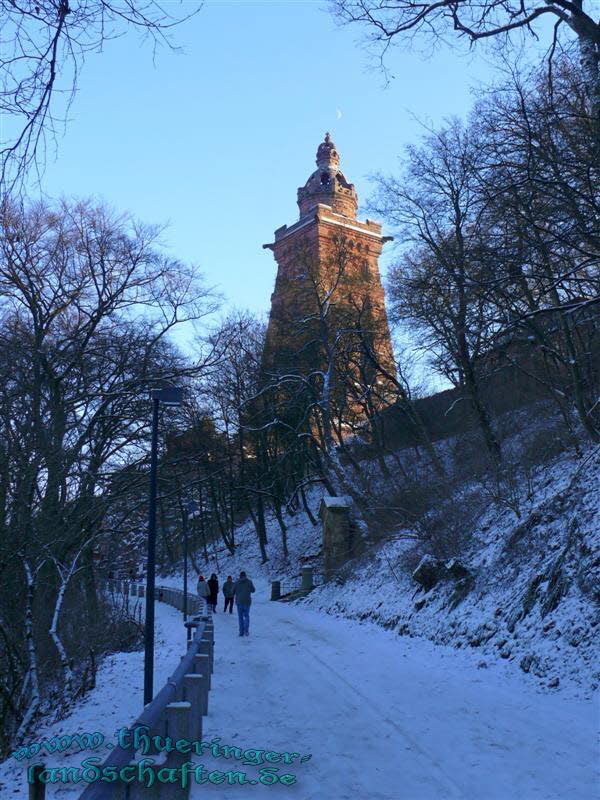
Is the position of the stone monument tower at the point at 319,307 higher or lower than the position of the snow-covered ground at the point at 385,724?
higher

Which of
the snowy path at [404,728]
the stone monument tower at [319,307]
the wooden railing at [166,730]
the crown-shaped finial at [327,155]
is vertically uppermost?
the crown-shaped finial at [327,155]

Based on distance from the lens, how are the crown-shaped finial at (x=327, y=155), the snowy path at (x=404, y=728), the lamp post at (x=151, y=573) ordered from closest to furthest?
the snowy path at (x=404, y=728) → the lamp post at (x=151, y=573) → the crown-shaped finial at (x=327, y=155)

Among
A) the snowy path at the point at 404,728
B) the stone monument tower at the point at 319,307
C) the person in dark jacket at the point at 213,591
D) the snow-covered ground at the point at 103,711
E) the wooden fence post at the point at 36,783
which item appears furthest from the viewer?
the stone monument tower at the point at 319,307

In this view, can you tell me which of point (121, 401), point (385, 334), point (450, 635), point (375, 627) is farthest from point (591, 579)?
point (385, 334)

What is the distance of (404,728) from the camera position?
8453mm

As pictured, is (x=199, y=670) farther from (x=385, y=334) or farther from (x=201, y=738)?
(x=385, y=334)

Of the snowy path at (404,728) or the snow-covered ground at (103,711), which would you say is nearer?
the snowy path at (404,728)

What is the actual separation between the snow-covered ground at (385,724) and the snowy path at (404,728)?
2 cm

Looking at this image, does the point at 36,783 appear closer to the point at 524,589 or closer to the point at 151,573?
the point at 151,573

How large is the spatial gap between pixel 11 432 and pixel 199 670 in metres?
8.31

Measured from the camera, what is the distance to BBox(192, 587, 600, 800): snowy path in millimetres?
6562

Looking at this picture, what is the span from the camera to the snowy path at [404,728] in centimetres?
656

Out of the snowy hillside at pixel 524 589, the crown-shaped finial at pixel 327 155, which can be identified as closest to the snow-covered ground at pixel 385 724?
the snowy hillside at pixel 524 589

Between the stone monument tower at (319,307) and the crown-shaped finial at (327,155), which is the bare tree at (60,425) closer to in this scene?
the stone monument tower at (319,307)
